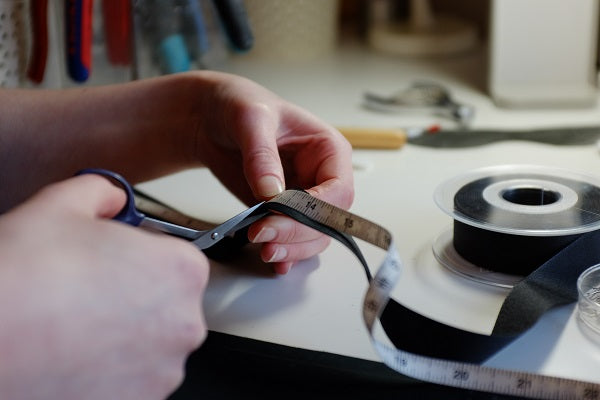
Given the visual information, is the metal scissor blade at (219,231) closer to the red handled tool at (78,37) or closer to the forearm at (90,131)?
the forearm at (90,131)

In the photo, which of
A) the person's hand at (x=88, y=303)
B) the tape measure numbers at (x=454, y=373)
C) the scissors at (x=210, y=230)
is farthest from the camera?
the scissors at (x=210, y=230)

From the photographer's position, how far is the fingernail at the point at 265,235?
28.2 inches

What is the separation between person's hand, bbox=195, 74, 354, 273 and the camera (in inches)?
29.1

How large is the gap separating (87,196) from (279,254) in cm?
23

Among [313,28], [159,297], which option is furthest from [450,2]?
[159,297]

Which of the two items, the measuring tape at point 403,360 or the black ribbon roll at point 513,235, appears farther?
the black ribbon roll at point 513,235

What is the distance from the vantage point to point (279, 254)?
2.45ft

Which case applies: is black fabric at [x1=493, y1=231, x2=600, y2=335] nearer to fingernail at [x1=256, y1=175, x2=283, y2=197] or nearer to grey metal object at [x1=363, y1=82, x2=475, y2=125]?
fingernail at [x1=256, y1=175, x2=283, y2=197]

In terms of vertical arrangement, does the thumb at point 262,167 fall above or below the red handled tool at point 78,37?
below

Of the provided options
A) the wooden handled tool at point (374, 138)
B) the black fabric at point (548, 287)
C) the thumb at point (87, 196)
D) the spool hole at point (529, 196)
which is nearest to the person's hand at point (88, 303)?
the thumb at point (87, 196)

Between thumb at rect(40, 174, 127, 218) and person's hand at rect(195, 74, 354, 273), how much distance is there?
0.51 ft

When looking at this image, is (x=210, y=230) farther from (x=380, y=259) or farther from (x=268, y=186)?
(x=380, y=259)

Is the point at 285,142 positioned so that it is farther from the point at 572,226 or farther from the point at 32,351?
the point at 32,351

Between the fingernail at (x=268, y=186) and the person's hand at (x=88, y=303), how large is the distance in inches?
7.4
